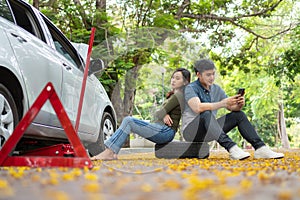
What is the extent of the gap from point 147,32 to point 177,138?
1280 mm

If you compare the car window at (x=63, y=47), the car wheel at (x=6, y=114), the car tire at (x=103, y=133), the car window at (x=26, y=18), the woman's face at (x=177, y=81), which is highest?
the car window at (x=26, y=18)

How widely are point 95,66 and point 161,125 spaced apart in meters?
0.95

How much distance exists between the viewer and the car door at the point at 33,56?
4.18 metres

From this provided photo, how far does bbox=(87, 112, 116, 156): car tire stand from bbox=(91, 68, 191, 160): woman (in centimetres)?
43

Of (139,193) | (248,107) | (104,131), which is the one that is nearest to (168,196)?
(139,193)

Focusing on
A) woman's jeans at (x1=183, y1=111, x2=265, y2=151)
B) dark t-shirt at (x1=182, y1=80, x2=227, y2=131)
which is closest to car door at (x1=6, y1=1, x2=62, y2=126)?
dark t-shirt at (x1=182, y1=80, x2=227, y2=131)

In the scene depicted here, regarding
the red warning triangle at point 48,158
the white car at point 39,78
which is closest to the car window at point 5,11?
the white car at point 39,78

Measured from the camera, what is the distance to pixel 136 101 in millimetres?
4328

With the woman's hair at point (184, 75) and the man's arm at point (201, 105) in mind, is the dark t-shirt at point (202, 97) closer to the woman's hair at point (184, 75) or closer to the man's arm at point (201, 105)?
the man's arm at point (201, 105)

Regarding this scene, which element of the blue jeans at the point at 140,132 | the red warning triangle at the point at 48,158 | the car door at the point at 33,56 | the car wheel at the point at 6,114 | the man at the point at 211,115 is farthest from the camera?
the blue jeans at the point at 140,132

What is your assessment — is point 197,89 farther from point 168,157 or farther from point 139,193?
point 139,193

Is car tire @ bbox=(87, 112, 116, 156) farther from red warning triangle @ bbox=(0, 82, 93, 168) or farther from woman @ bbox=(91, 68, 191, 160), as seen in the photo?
red warning triangle @ bbox=(0, 82, 93, 168)

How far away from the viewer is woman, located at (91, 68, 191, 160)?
4484 millimetres

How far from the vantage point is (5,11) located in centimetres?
425
